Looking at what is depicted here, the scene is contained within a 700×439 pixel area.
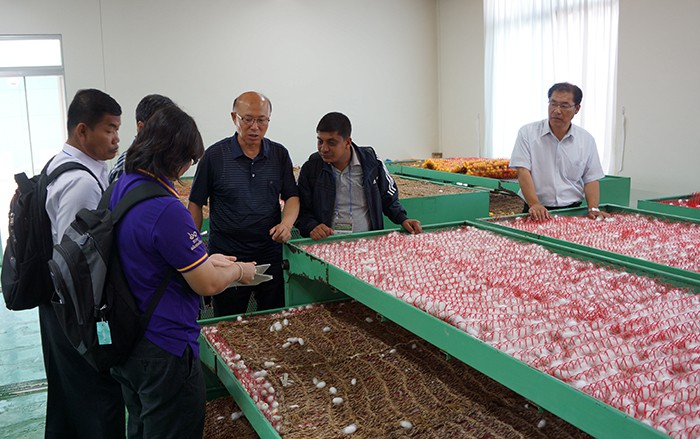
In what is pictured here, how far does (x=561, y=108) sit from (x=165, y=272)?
2.77 m

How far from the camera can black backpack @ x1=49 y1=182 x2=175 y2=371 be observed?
1.64 metres

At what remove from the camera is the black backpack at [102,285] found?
1.64m

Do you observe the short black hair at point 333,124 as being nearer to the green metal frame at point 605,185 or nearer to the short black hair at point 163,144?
the short black hair at point 163,144

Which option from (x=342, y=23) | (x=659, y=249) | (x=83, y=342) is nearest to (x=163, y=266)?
(x=83, y=342)

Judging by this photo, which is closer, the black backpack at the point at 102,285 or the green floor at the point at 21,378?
the black backpack at the point at 102,285

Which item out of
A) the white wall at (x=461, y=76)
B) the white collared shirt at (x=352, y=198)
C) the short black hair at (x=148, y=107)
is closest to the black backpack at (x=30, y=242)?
the short black hair at (x=148, y=107)

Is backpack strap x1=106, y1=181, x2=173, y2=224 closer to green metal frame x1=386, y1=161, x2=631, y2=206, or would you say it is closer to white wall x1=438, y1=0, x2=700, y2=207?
green metal frame x1=386, y1=161, x2=631, y2=206

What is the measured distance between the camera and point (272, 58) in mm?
7844

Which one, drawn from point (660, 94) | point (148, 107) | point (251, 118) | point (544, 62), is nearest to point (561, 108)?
point (251, 118)

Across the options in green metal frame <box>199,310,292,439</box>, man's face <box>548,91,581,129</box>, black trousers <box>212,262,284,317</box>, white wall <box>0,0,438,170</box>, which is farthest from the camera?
white wall <box>0,0,438,170</box>

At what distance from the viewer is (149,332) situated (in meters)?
1.71

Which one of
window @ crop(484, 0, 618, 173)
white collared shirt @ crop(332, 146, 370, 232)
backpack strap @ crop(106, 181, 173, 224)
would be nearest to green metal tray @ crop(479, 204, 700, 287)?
white collared shirt @ crop(332, 146, 370, 232)

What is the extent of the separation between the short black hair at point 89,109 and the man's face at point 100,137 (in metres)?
0.02

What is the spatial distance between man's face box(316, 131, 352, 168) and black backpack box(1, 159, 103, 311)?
1195mm
